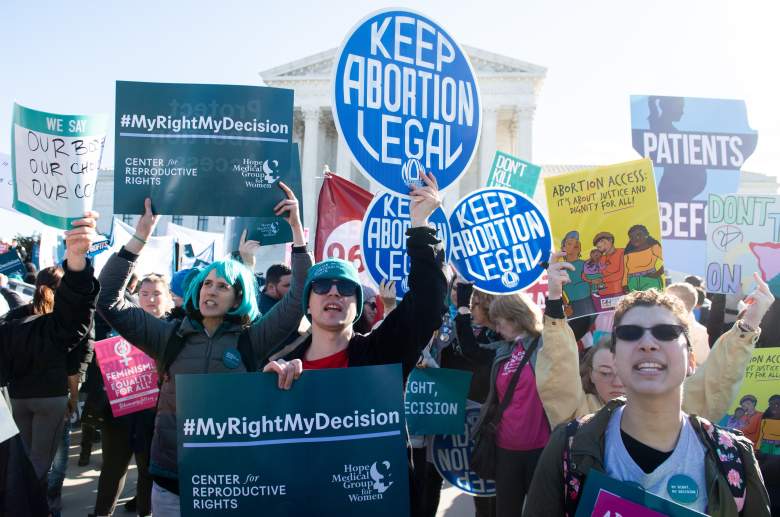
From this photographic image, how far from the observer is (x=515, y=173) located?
25.5ft

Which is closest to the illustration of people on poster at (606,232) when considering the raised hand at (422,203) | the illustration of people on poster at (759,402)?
the illustration of people on poster at (759,402)

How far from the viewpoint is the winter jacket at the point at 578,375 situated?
274 cm

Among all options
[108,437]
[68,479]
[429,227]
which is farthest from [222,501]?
[68,479]

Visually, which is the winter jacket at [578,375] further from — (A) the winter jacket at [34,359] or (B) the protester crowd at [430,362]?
(A) the winter jacket at [34,359]

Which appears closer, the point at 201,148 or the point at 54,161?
the point at 201,148

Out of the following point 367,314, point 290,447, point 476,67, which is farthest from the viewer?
Answer: point 476,67

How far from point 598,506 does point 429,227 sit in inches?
49.1

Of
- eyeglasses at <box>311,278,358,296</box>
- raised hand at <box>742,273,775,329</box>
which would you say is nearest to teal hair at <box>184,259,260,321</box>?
eyeglasses at <box>311,278,358,296</box>

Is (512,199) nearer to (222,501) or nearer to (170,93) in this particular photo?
(170,93)

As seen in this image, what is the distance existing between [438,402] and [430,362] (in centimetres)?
30

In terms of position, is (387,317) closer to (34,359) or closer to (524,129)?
(34,359)

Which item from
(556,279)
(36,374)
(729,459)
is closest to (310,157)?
(36,374)

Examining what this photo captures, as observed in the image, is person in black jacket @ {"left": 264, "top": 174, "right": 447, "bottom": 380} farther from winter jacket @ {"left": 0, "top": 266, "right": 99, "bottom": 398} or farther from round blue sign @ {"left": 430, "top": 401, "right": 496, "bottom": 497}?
round blue sign @ {"left": 430, "top": 401, "right": 496, "bottom": 497}

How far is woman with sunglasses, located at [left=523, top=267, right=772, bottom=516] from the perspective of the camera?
172cm
